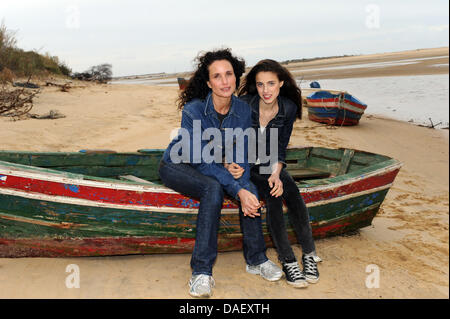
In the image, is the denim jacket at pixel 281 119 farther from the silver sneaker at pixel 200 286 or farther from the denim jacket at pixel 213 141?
the silver sneaker at pixel 200 286

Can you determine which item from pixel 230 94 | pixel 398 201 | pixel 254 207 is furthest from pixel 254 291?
pixel 398 201

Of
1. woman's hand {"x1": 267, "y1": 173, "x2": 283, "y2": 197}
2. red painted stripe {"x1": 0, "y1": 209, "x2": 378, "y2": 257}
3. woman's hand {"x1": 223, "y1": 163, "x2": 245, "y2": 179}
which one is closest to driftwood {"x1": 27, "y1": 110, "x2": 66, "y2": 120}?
red painted stripe {"x1": 0, "y1": 209, "x2": 378, "y2": 257}

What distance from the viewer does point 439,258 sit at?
375 centimetres

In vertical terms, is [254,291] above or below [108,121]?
below

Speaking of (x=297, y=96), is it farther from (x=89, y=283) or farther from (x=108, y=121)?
(x=108, y=121)

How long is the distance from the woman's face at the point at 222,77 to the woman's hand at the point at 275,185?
0.76 metres

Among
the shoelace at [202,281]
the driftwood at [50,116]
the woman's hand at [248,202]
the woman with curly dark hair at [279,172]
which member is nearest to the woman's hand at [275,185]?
the woman with curly dark hair at [279,172]

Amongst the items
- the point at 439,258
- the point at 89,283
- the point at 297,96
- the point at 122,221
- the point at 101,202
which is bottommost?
the point at 439,258

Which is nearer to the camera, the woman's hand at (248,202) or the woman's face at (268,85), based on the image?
the woman's hand at (248,202)

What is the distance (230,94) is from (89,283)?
1.84m

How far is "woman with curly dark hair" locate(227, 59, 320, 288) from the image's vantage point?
3.14 m

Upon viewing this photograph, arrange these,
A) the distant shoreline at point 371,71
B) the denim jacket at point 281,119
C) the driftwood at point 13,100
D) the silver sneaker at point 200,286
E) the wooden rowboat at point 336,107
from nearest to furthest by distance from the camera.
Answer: the silver sneaker at point 200,286
the denim jacket at point 281,119
the driftwood at point 13,100
the wooden rowboat at point 336,107
the distant shoreline at point 371,71

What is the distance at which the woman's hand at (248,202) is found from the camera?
9.49ft

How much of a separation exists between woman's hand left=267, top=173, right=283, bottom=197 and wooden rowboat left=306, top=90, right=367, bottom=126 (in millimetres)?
8143
